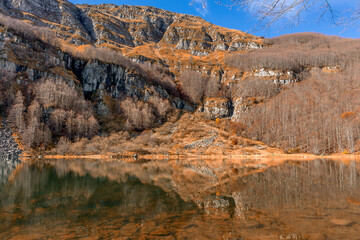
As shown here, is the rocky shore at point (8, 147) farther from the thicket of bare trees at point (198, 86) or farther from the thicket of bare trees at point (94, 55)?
the thicket of bare trees at point (198, 86)

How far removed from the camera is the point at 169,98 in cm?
12262

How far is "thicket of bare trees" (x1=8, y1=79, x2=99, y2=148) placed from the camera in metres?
65.2

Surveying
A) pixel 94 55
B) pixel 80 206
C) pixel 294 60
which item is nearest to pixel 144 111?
pixel 94 55

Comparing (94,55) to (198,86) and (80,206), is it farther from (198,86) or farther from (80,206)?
(80,206)

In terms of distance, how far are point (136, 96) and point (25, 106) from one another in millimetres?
52207

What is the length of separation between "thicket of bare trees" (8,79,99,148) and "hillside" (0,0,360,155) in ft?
1.19

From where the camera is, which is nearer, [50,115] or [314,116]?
[50,115]

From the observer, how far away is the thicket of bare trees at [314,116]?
2783 inches

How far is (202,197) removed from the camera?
13.1 m

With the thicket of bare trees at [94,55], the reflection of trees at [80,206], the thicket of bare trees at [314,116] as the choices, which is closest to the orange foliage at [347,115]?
the thicket of bare trees at [314,116]

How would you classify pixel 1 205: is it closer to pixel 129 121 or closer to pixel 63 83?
pixel 129 121

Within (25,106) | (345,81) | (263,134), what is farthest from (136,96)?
(345,81)

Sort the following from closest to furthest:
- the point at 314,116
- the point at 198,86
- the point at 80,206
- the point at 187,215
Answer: the point at 187,215
the point at 80,206
the point at 314,116
the point at 198,86

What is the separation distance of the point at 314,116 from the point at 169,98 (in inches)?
2987
